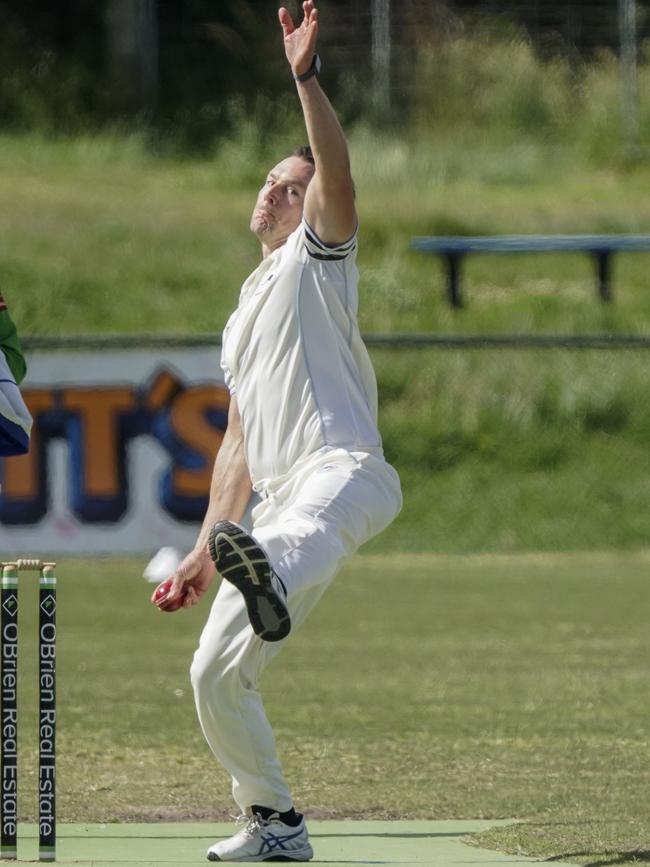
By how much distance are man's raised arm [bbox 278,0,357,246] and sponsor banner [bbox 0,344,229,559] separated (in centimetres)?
1211

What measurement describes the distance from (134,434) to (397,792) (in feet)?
35.8

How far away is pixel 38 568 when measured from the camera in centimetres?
555

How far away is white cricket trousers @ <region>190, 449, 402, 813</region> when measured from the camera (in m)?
5.74

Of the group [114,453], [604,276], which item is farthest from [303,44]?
[604,276]

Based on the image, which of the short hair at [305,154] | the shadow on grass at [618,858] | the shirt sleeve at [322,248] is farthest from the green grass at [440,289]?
the shirt sleeve at [322,248]

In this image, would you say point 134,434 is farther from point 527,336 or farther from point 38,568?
point 38,568

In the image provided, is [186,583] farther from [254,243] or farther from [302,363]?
[254,243]

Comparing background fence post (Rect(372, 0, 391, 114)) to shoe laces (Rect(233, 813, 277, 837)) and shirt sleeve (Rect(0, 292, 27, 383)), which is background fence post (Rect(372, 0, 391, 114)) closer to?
shirt sleeve (Rect(0, 292, 27, 383))

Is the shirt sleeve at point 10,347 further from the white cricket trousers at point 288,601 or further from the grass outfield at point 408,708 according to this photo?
the grass outfield at point 408,708

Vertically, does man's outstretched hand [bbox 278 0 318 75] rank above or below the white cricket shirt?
above

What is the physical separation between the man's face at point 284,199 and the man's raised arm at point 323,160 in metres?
0.25

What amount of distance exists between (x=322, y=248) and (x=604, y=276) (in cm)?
1979

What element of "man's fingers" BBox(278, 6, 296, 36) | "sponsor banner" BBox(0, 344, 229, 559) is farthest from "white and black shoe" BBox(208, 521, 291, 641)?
"sponsor banner" BBox(0, 344, 229, 559)

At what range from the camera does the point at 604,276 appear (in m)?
25.3
